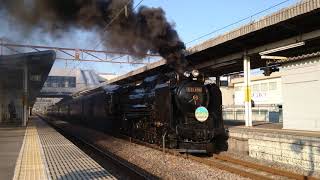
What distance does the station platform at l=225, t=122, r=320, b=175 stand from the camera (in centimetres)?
1116

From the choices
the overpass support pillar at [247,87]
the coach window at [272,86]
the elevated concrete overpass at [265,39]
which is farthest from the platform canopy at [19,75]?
the coach window at [272,86]

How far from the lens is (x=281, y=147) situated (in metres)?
12.5

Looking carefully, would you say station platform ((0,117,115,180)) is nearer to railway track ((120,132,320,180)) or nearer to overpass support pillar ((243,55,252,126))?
railway track ((120,132,320,180))

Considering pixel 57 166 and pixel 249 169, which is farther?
pixel 249 169

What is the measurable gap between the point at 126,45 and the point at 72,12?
8.99ft

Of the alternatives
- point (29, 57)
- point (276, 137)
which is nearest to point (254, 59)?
point (276, 137)

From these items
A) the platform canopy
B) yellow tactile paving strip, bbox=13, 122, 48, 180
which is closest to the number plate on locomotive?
yellow tactile paving strip, bbox=13, 122, 48, 180

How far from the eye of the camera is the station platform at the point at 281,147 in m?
11.2

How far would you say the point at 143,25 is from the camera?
16.2 meters

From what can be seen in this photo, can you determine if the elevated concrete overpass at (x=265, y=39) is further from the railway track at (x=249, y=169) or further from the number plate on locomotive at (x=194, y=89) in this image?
the railway track at (x=249, y=169)

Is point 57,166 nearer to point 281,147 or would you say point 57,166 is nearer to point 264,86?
point 281,147

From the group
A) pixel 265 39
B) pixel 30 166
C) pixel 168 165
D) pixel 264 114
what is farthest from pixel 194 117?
pixel 264 114

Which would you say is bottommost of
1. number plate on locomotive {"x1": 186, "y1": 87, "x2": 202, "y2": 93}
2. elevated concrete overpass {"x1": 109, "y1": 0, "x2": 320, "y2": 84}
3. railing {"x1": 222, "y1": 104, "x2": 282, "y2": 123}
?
railing {"x1": 222, "y1": 104, "x2": 282, "y2": 123}

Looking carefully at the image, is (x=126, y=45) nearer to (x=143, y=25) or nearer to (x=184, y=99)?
(x=143, y=25)
